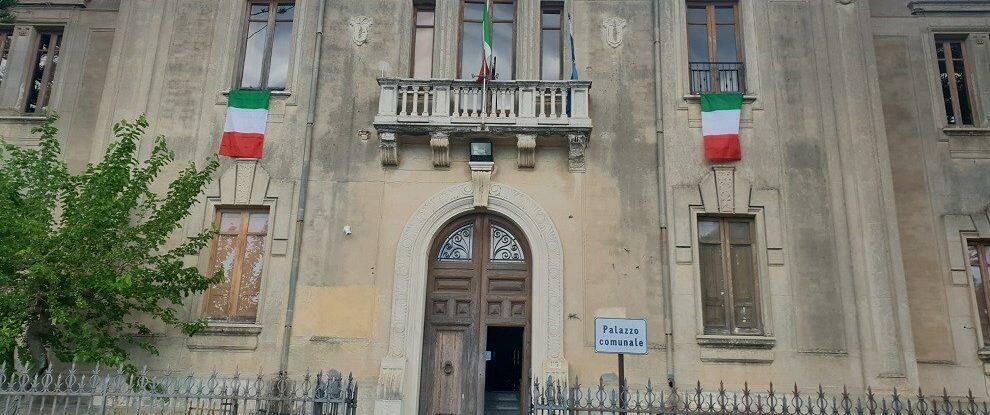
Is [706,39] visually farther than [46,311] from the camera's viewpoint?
Yes

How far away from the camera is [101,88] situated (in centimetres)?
1653

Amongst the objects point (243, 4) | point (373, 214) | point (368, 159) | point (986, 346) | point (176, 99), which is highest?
point (243, 4)

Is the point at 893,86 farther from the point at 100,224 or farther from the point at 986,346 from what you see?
the point at 100,224

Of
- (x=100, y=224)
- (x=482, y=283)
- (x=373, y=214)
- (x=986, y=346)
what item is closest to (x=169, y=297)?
(x=100, y=224)

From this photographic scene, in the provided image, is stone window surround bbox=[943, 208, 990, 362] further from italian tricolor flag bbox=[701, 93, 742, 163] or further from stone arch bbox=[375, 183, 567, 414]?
stone arch bbox=[375, 183, 567, 414]

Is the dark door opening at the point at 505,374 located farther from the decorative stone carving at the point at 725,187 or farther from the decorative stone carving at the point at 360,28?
the decorative stone carving at the point at 360,28

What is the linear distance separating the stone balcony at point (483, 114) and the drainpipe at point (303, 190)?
1488mm

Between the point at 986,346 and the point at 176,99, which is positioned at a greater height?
the point at 176,99

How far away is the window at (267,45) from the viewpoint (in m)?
15.7

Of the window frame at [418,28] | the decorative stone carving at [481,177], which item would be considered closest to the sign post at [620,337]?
the decorative stone carving at [481,177]

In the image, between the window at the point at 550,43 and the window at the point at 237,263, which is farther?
the window at the point at 550,43

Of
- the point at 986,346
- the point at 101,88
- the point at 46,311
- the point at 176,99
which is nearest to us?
the point at 46,311

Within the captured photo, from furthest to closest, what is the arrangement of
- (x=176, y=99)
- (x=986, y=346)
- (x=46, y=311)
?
1. (x=176, y=99)
2. (x=986, y=346)
3. (x=46, y=311)

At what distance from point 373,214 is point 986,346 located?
39.5 feet
